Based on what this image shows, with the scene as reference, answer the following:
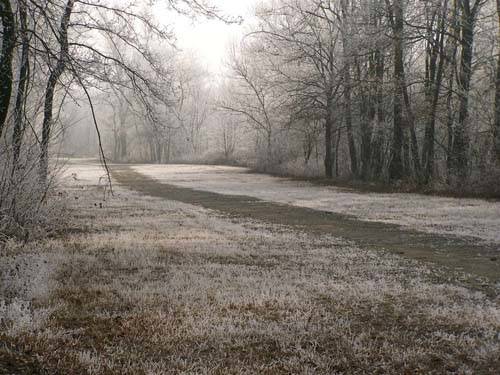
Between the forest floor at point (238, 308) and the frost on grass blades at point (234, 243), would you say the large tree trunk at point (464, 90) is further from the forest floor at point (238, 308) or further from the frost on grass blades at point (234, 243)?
the forest floor at point (238, 308)

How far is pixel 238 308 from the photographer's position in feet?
18.4

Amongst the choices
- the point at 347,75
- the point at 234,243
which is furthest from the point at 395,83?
the point at 234,243

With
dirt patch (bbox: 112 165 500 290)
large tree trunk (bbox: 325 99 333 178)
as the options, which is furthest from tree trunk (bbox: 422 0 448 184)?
dirt patch (bbox: 112 165 500 290)

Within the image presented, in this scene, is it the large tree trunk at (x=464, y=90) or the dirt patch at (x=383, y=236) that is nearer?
the dirt patch at (x=383, y=236)

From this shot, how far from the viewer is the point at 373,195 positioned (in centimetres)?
2270

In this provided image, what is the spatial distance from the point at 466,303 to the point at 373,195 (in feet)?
55.7

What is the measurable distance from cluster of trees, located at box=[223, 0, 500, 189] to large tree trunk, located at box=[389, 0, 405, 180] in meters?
0.05

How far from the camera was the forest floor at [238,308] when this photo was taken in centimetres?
420

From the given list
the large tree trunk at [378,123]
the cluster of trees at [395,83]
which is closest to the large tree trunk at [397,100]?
the cluster of trees at [395,83]

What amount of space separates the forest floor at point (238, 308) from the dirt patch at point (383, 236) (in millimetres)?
175

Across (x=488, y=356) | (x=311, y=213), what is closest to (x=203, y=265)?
(x=488, y=356)

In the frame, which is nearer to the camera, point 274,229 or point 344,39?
point 274,229

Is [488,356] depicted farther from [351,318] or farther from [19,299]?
[19,299]

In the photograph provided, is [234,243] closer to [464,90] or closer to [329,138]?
[464,90]
